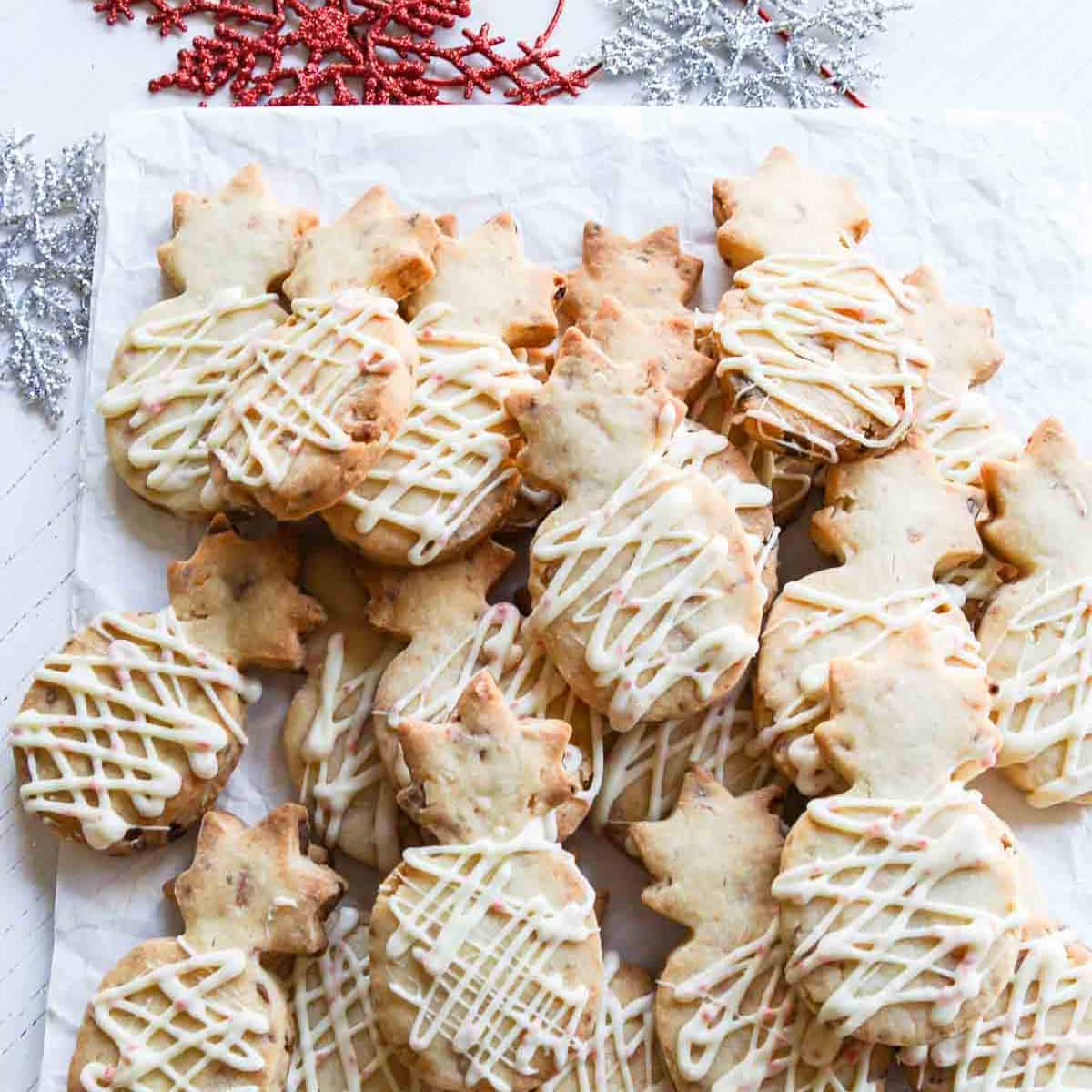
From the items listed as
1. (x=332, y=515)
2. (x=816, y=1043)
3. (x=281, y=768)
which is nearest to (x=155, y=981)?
(x=281, y=768)

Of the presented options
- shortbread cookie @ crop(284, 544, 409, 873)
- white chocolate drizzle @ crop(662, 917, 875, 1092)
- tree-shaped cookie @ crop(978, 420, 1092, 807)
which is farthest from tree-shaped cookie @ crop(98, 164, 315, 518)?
tree-shaped cookie @ crop(978, 420, 1092, 807)

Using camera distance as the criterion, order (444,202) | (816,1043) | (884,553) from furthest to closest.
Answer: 1. (444,202)
2. (884,553)
3. (816,1043)

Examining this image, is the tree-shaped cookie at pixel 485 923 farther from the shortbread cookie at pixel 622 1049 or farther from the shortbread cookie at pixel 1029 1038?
the shortbread cookie at pixel 1029 1038

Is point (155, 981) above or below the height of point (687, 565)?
below

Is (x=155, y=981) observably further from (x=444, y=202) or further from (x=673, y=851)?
(x=444, y=202)

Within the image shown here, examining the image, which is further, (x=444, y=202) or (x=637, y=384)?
(x=444, y=202)

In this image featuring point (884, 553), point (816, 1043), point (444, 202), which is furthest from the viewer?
point (444, 202)

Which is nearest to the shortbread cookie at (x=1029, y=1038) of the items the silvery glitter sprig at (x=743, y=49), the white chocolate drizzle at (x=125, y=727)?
the white chocolate drizzle at (x=125, y=727)

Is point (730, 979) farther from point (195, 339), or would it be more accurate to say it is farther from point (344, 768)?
point (195, 339)

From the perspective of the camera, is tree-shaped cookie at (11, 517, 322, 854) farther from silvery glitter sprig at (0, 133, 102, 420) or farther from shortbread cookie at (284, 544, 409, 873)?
silvery glitter sprig at (0, 133, 102, 420)
